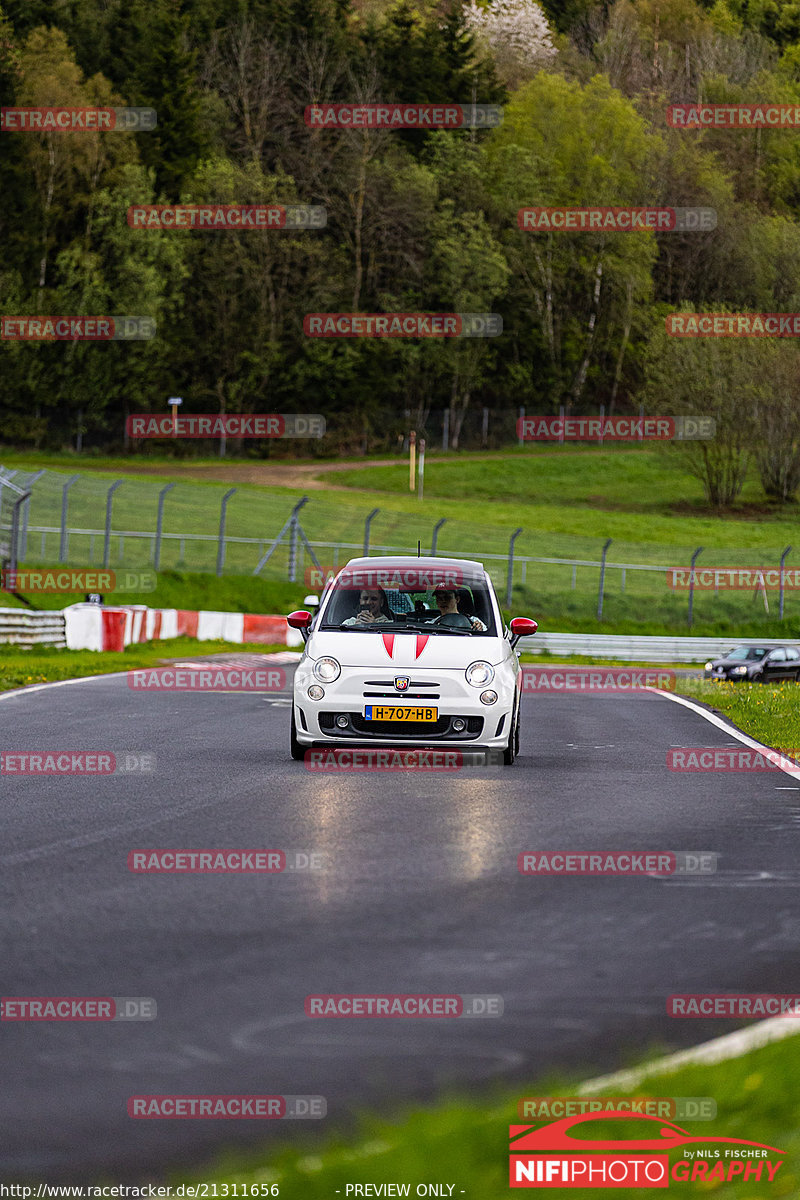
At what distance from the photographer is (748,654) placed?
36.2m

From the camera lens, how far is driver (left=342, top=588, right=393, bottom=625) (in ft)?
44.2

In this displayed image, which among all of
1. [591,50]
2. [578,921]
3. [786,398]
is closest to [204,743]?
[578,921]

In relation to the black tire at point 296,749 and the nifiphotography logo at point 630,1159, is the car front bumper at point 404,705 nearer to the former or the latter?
the black tire at point 296,749

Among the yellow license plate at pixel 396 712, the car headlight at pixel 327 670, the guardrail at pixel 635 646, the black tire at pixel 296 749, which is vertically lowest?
the guardrail at pixel 635 646

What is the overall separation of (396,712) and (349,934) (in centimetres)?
596

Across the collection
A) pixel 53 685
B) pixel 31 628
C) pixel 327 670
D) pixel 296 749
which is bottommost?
pixel 31 628

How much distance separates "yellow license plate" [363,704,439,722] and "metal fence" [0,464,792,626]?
82.9ft

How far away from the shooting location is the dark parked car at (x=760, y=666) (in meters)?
34.9

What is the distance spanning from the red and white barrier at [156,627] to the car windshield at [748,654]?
9.93m

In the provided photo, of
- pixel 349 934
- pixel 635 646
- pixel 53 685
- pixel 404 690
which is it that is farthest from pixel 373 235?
pixel 349 934

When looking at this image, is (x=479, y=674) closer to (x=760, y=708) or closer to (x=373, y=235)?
(x=760, y=708)

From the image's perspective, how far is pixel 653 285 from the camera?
101688 mm

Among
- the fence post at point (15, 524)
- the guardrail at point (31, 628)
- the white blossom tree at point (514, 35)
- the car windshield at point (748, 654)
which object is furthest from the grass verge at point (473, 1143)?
the white blossom tree at point (514, 35)

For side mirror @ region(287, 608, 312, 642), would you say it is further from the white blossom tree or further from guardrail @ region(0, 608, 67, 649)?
the white blossom tree
